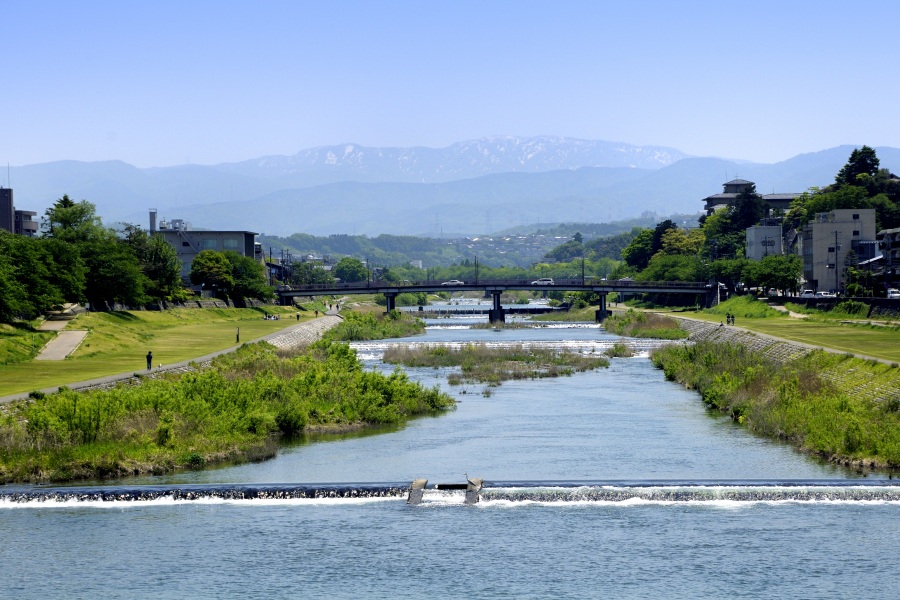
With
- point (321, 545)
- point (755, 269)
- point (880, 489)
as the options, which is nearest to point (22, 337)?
point (321, 545)

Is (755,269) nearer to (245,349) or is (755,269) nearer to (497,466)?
(245,349)

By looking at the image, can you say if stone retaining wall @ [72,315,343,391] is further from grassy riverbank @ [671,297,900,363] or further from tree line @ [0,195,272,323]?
grassy riverbank @ [671,297,900,363]

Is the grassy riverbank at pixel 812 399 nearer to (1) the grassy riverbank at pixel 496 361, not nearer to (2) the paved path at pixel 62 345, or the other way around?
(1) the grassy riverbank at pixel 496 361

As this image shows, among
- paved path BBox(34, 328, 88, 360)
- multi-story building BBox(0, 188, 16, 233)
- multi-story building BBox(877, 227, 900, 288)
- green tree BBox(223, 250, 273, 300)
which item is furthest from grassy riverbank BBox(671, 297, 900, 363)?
multi-story building BBox(0, 188, 16, 233)

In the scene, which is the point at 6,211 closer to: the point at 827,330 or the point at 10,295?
the point at 10,295

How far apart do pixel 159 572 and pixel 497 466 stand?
53.1 feet

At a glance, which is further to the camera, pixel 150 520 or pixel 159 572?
pixel 150 520

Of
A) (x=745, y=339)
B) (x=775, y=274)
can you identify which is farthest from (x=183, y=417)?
(x=775, y=274)

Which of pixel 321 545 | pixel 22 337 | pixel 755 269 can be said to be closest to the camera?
pixel 321 545

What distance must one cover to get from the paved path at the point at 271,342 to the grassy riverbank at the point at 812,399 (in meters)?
29.5

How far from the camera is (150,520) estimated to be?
36688 mm

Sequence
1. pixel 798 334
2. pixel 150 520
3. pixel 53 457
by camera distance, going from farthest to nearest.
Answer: pixel 798 334 → pixel 53 457 → pixel 150 520

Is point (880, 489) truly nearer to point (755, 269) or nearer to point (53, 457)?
point (53, 457)

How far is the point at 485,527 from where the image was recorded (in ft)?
117
